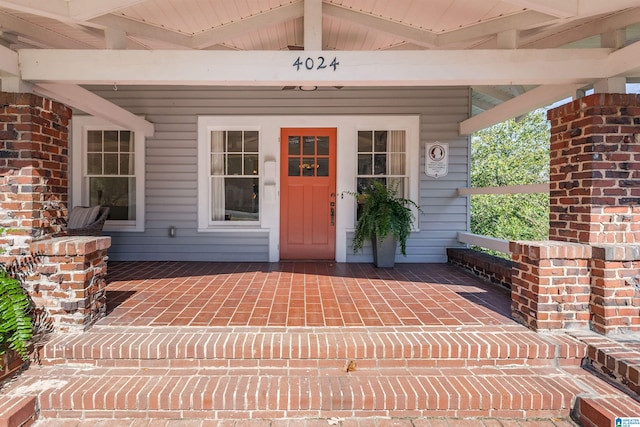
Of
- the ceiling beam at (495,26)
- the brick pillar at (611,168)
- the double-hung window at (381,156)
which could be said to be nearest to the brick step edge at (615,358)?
the brick pillar at (611,168)

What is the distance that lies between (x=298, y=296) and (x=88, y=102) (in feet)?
9.32

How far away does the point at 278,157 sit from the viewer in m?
5.60

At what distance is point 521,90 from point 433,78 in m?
3.67

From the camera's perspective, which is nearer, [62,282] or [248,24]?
[62,282]

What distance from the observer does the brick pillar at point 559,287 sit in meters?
2.84

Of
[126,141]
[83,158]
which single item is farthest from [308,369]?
[83,158]

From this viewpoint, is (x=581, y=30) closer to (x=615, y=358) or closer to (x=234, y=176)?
(x=615, y=358)

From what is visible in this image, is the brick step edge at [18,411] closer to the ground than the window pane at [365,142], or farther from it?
closer to the ground

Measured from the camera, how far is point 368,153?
5.70m

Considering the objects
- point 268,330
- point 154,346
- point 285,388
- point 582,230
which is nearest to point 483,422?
point 285,388

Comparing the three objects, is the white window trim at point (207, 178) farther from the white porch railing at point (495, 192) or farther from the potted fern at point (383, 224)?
the white porch railing at point (495, 192)

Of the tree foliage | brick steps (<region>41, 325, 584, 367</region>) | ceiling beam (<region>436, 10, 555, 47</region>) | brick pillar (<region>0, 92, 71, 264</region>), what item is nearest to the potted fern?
ceiling beam (<region>436, 10, 555, 47</region>)

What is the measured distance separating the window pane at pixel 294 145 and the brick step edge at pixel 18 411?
164 inches

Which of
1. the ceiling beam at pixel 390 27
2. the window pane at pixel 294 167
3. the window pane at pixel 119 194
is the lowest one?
the window pane at pixel 119 194
